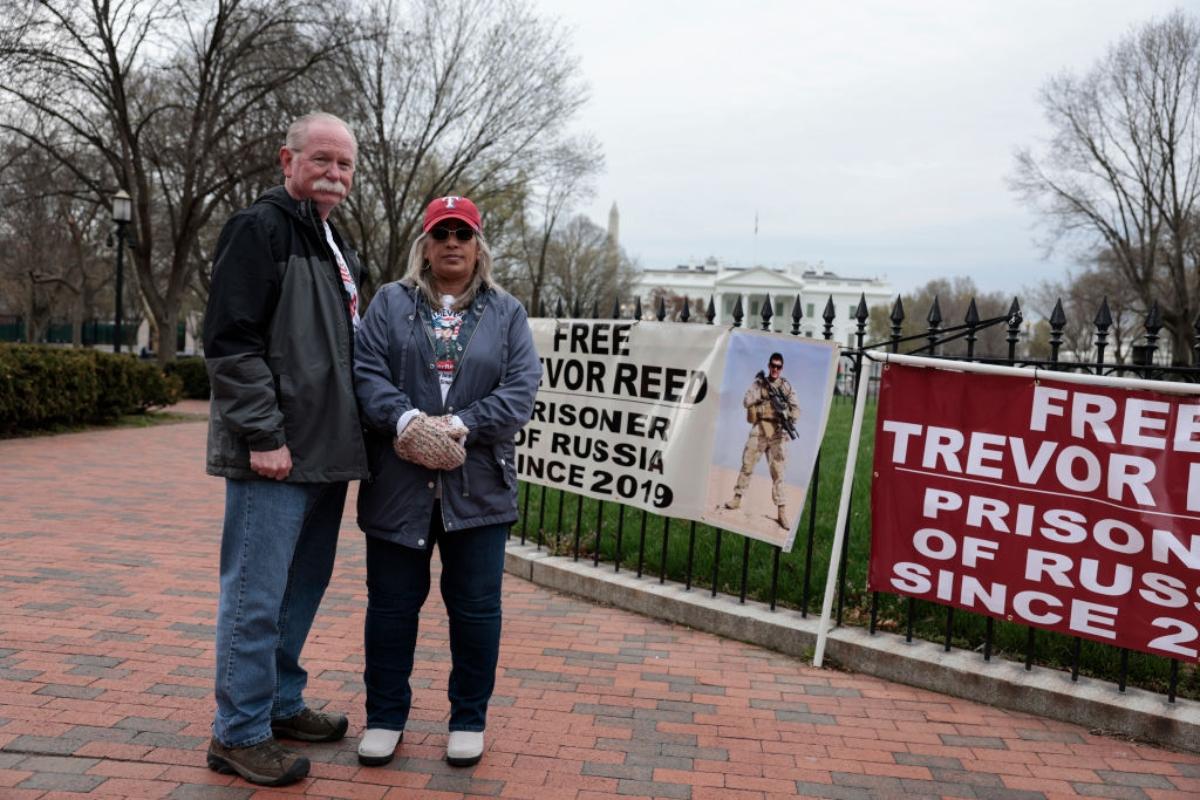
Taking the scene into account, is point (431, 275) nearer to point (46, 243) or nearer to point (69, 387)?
point (69, 387)

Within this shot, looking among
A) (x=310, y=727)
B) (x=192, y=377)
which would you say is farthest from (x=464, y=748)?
(x=192, y=377)

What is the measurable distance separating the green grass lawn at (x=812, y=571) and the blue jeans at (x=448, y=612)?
6.20 feet

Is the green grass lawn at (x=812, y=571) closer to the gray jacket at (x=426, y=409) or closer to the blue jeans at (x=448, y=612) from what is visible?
the blue jeans at (x=448, y=612)

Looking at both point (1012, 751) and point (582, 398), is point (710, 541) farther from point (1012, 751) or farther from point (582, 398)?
point (1012, 751)

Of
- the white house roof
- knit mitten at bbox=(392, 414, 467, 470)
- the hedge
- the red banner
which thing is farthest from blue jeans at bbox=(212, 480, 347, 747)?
the white house roof

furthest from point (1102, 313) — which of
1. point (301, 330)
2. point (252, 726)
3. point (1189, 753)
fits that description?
point (252, 726)

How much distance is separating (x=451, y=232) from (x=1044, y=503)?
2.59 m

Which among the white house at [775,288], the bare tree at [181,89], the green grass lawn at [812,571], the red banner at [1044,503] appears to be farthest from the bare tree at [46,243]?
the white house at [775,288]

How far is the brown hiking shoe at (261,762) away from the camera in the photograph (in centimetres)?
275

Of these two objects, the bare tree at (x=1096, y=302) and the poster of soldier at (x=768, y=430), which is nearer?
the poster of soldier at (x=768, y=430)

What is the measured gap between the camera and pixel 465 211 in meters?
2.98

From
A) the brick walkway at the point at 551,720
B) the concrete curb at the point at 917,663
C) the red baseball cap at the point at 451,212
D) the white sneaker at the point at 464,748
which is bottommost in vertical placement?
the brick walkway at the point at 551,720

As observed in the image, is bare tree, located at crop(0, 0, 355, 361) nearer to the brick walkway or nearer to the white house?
the brick walkway

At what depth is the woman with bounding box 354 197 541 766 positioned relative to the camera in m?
2.91
